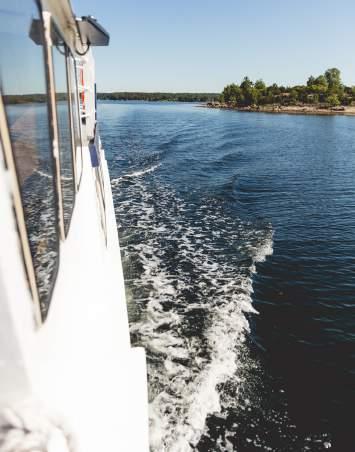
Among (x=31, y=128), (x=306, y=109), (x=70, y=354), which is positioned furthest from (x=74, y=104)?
(x=306, y=109)

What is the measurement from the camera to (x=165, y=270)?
33.1 feet

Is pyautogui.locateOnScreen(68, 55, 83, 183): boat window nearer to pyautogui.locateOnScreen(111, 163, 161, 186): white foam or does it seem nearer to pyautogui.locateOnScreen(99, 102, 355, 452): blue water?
pyautogui.locateOnScreen(99, 102, 355, 452): blue water

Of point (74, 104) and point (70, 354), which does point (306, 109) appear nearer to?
point (74, 104)

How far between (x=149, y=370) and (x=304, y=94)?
127931 mm

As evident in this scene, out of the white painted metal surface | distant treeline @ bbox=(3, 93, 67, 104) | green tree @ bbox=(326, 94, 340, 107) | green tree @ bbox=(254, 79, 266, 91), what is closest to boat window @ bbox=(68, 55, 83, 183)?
the white painted metal surface

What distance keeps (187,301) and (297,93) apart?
414 feet

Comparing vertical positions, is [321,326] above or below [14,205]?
below

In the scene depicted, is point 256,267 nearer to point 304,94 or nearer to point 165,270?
point 165,270

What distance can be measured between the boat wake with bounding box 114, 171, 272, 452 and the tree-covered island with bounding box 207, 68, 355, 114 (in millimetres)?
93974

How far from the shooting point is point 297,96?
387 feet

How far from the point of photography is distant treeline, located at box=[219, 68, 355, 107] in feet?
367

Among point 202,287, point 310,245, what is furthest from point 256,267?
point 310,245

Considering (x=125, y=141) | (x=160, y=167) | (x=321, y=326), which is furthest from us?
(x=125, y=141)

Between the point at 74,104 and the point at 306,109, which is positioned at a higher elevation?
the point at 74,104
